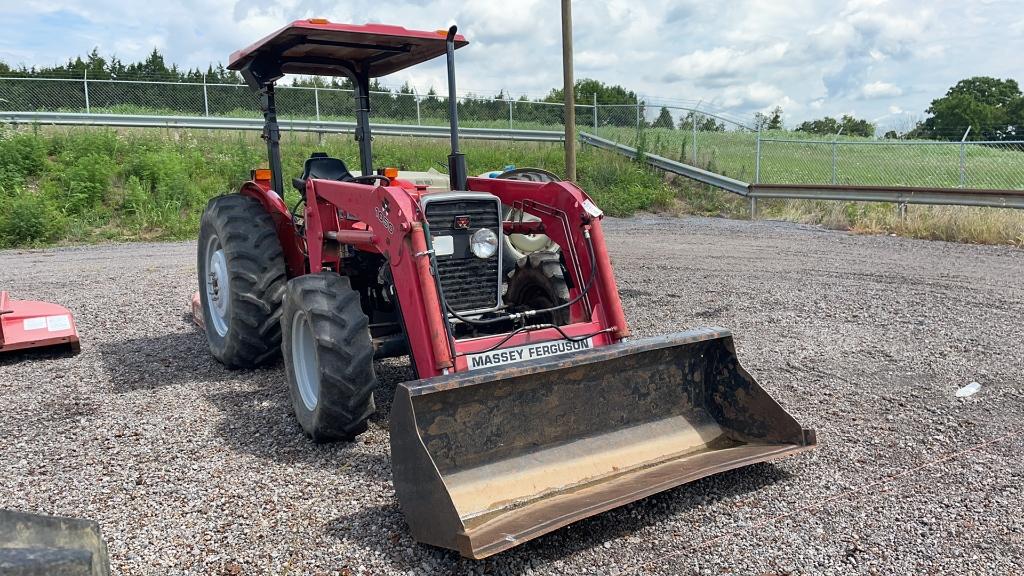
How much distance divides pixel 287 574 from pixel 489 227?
2224 millimetres

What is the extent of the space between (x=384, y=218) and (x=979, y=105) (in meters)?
65.8

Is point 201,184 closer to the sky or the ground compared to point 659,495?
closer to the sky

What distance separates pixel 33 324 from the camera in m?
6.36

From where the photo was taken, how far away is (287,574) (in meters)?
3.06

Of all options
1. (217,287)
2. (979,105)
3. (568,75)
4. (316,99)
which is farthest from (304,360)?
(979,105)

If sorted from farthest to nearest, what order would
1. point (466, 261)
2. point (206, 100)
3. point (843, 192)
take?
point (206, 100), point (843, 192), point (466, 261)

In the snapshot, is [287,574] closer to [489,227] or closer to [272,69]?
[489,227]

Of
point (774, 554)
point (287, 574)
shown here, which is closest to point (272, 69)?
point (287, 574)

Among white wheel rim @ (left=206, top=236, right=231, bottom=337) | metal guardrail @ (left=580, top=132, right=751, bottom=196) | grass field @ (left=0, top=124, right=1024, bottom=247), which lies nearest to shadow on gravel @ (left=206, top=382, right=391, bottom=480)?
white wheel rim @ (left=206, top=236, right=231, bottom=337)

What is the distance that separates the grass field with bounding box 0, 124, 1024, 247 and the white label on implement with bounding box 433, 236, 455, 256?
1033 cm

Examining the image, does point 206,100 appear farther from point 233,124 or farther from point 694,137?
point 694,137

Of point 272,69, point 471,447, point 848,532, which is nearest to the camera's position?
point 848,532

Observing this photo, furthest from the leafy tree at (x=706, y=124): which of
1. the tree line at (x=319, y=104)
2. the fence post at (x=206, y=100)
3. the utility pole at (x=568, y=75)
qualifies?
the fence post at (x=206, y=100)

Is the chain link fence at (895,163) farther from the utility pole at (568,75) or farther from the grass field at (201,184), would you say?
the utility pole at (568,75)
